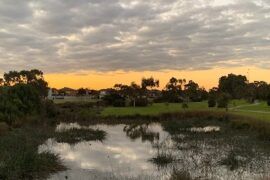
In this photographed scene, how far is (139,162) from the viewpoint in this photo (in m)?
25.4

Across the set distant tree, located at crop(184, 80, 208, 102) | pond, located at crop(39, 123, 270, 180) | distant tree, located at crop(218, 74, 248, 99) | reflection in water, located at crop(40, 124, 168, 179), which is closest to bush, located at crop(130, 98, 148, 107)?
distant tree, located at crop(184, 80, 208, 102)

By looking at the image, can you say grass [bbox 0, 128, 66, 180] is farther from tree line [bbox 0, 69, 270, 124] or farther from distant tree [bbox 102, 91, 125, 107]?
distant tree [bbox 102, 91, 125, 107]

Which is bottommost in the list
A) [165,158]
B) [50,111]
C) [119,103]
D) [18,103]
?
[165,158]

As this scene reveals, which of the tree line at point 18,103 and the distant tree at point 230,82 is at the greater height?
the distant tree at point 230,82

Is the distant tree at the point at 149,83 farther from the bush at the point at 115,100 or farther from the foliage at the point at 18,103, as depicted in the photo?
A: the foliage at the point at 18,103

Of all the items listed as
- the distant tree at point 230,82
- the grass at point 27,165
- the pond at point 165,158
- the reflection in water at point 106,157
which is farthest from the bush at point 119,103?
the grass at point 27,165

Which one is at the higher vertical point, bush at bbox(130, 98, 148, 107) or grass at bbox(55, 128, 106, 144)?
bush at bbox(130, 98, 148, 107)

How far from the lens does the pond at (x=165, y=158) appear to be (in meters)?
21.2

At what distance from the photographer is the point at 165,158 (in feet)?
81.4

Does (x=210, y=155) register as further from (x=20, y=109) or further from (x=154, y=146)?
(x=20, y=109)

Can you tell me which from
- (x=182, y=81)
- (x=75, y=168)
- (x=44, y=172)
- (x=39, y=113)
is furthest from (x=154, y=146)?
(x=182, y=81)

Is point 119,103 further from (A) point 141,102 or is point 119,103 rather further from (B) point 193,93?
(B) point 193,93

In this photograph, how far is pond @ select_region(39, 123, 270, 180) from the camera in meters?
21.2

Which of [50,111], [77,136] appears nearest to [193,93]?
[50,111]
